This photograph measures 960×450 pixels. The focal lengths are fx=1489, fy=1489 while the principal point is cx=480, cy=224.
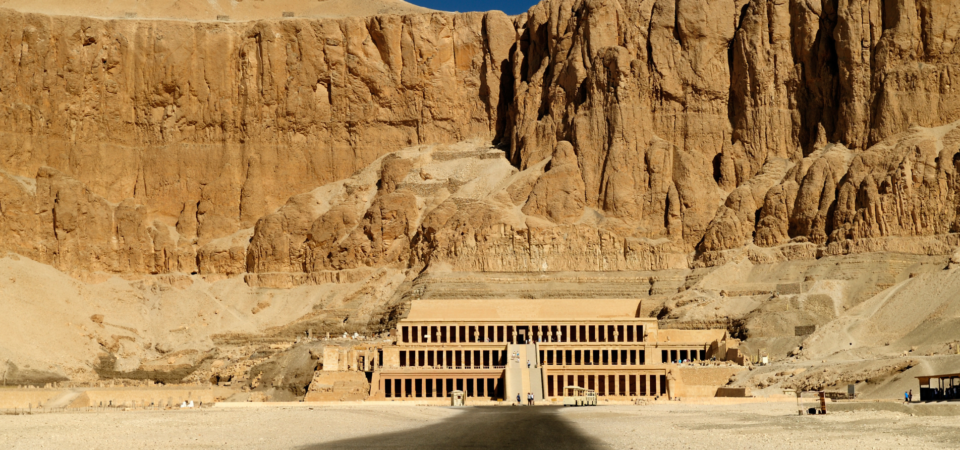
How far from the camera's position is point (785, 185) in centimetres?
13600

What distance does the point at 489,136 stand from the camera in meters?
167

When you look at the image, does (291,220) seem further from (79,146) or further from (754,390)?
(754,390)

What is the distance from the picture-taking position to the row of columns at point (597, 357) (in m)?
116

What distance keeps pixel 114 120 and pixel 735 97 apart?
67.5 metres

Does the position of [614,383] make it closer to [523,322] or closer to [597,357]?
[597,357]

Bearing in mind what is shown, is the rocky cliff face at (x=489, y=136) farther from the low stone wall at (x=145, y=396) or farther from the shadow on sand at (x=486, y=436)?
the shadow on sand at (x=486, y=436)

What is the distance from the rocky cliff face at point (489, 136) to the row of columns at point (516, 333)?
44.1ft

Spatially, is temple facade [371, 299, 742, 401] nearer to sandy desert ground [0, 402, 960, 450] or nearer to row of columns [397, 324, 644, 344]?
row of columns [397, 324, 644, 344]

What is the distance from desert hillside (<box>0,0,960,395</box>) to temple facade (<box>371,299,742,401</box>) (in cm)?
314

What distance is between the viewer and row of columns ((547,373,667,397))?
110 m

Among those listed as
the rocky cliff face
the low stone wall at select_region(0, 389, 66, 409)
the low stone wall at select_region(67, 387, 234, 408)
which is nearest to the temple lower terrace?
the low stone wall at select_region(67, 387, 234, 408)

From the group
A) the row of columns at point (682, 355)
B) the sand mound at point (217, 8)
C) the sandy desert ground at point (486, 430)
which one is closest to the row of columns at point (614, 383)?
the row of columns at point (682, 355)

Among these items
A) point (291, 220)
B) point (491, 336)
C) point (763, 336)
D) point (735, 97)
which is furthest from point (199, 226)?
point (763, 336)

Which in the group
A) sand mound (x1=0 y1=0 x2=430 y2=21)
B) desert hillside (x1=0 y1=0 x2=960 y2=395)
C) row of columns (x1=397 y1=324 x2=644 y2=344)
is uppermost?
sand mound (x1=0 y1=0 x2=430 y2=21)
